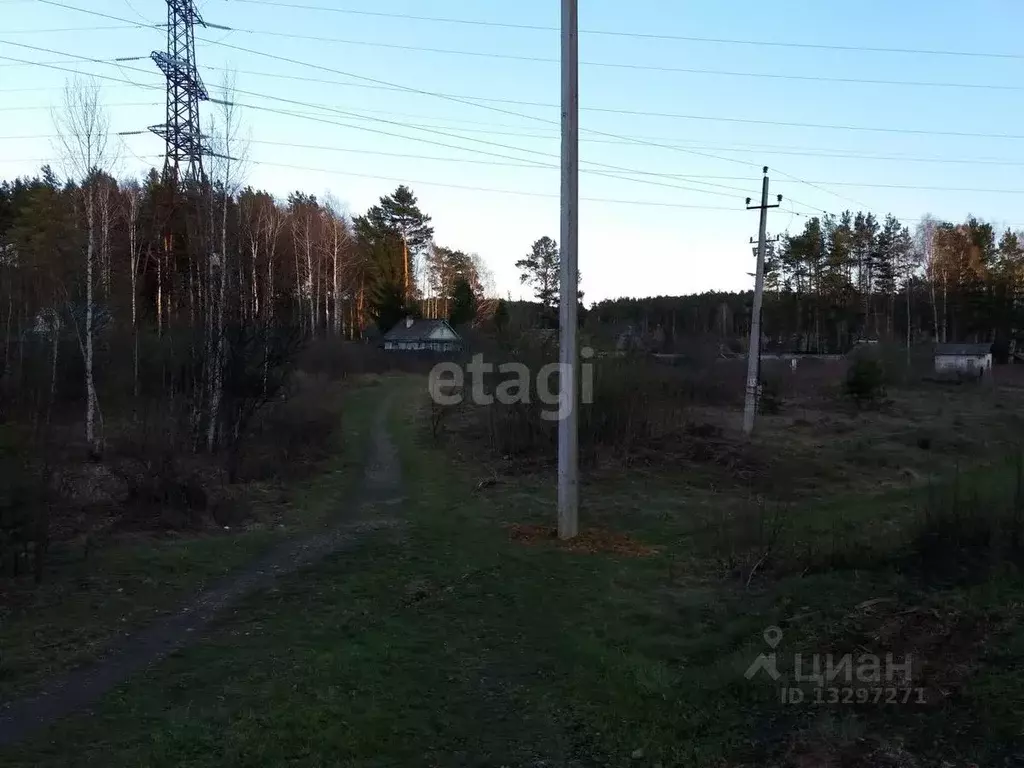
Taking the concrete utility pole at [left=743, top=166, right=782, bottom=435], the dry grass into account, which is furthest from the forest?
the dry grass

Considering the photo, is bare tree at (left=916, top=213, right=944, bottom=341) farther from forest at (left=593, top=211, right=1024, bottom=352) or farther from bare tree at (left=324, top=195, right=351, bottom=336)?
bare tree at (left=324, top=195, right=351, bottom=336)

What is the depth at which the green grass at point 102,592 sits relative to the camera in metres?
5.89

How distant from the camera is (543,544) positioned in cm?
1029

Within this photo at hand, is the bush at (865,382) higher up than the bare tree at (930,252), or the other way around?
the bare tree at (930,252)

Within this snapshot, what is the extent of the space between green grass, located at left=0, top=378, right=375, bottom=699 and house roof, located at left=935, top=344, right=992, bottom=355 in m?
53.2

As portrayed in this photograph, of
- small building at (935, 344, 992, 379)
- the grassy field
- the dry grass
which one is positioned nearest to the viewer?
the grassy field

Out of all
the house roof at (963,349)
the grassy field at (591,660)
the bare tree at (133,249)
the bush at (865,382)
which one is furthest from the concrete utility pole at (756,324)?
the house roof at (963,349)

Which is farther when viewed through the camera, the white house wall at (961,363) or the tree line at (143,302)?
the white house wall at (961,363)

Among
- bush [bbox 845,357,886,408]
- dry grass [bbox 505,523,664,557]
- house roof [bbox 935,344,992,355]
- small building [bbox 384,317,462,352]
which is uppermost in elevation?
small building [bbox 384,317,462,352]

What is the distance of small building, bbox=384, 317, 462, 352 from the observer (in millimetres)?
53250

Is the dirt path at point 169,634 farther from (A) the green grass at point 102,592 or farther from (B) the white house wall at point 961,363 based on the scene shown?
(B) the white house wall at point 961,363

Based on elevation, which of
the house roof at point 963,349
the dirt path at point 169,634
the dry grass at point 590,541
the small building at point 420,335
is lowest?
the dry grass at point 590,541

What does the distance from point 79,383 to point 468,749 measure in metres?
19.7

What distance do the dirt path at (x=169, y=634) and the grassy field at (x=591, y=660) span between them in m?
0.24
